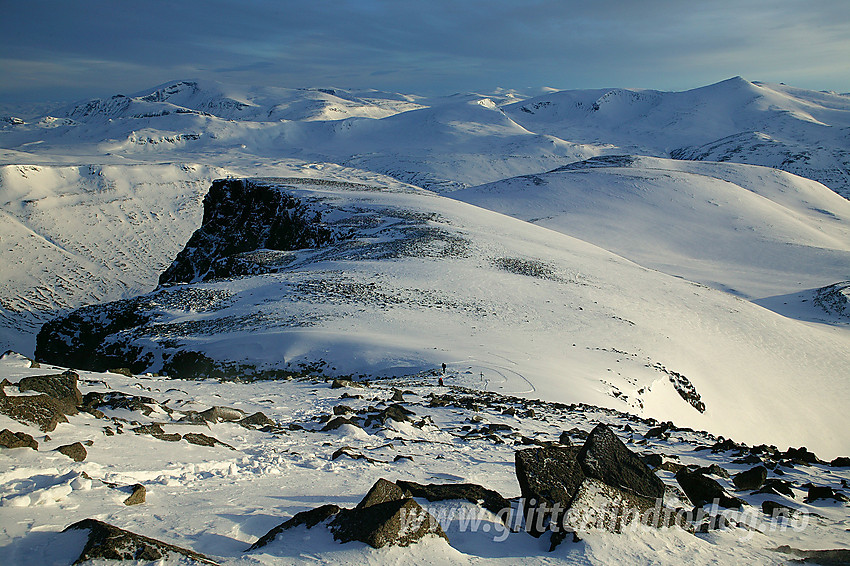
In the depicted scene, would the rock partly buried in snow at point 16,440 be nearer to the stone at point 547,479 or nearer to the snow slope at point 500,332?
the stone at point 547,479

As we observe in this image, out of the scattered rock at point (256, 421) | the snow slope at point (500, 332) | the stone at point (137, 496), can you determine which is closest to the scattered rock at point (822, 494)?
the stone at point (137, 496)

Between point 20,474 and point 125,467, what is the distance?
45.3 inches

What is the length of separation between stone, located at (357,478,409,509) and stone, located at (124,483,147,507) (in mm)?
2160

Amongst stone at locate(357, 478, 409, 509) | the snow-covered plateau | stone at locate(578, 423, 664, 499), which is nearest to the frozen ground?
the snow-covered plateau

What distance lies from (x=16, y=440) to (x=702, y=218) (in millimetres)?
73518

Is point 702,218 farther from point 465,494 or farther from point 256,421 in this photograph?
point 465,494

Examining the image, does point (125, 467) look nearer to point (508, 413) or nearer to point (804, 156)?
point (508, 413)

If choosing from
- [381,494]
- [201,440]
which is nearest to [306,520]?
[381,494]

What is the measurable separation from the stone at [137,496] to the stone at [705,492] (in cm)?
581

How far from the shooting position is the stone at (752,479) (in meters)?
7.09

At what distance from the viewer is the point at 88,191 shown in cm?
11006

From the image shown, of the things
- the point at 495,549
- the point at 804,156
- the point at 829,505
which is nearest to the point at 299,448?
the point at 495,549

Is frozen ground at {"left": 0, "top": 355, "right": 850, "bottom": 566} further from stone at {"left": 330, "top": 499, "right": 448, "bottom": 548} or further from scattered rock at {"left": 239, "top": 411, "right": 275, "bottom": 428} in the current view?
scattered rock at {"left": 239, "top": 411, "right": 275, "bottom": 428}

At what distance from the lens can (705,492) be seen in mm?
6203
